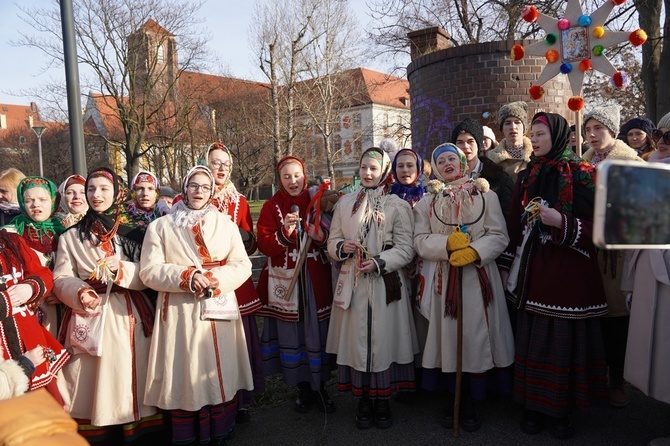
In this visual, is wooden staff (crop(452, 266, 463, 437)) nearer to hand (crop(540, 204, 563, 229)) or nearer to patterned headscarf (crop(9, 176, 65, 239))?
hand (crop(540, 204, 563, 229))

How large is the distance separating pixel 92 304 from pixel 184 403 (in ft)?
2.74

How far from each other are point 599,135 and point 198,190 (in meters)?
2.96

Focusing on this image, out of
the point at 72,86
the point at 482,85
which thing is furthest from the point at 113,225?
the point at 482,85

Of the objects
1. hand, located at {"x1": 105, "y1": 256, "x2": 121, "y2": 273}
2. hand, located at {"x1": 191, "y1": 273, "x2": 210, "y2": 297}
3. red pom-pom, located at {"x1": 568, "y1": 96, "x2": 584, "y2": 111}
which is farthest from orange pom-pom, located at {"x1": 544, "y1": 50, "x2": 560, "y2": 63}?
hand, located at {"x1": 105, "y1": 256, "x2": 121, "y2": 273}

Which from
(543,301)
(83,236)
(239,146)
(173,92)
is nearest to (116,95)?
(173,92)

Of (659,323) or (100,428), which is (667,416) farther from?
(100,428)

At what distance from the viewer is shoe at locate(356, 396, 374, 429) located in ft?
11.7

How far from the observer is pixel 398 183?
3.98 meters

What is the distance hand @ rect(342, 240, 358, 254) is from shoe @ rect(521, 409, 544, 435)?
5.21ft

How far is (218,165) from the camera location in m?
4.05

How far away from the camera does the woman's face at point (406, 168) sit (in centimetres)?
386

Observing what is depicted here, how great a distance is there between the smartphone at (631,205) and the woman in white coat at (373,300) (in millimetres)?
2517

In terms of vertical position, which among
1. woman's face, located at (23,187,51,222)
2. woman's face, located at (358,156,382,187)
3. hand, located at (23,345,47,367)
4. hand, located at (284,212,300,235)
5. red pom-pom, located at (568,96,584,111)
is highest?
red pom-pom, located at (568,96,584,111)

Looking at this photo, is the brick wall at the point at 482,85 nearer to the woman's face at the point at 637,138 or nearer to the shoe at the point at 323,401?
the woman's face at the point at 637,138
